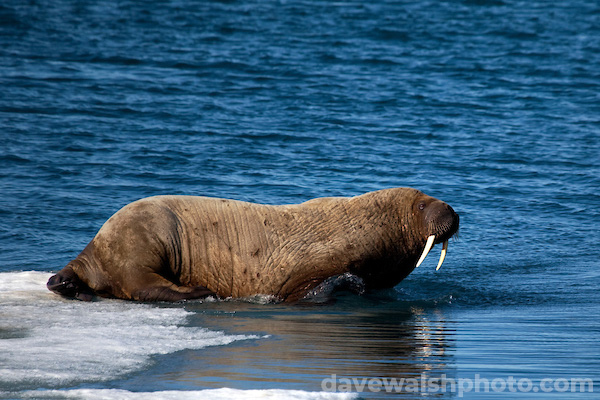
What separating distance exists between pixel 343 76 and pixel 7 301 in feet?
49.2

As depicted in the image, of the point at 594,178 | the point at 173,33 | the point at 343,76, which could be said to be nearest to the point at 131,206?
the point at 594,178

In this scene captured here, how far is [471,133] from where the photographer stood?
17.5 metres

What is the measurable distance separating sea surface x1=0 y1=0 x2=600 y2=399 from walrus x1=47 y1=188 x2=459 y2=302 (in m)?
0.25

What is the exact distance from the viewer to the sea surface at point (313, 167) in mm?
5742

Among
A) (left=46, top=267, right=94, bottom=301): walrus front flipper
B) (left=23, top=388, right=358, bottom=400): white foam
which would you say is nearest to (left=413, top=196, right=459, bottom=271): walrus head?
(left=46, top=267, right=94, bottom=301): walrus front flipper

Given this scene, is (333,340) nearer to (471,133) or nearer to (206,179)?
(206,179)

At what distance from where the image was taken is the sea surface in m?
5.74

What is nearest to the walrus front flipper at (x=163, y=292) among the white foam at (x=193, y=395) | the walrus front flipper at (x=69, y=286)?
the walrus front flipper at (x=69, y=286)

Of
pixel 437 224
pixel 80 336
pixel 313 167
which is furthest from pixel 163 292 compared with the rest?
pixel 313 167

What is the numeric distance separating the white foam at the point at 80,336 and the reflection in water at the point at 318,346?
0.28 meters

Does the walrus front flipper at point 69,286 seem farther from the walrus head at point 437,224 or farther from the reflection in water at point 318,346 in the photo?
the walrus head at point 437,224

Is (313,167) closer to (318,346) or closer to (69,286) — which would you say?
(69,286)

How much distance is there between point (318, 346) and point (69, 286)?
2846 millimetres

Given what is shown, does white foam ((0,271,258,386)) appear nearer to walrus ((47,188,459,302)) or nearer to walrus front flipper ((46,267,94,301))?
walrus front flipper ((46,267,94,301))
